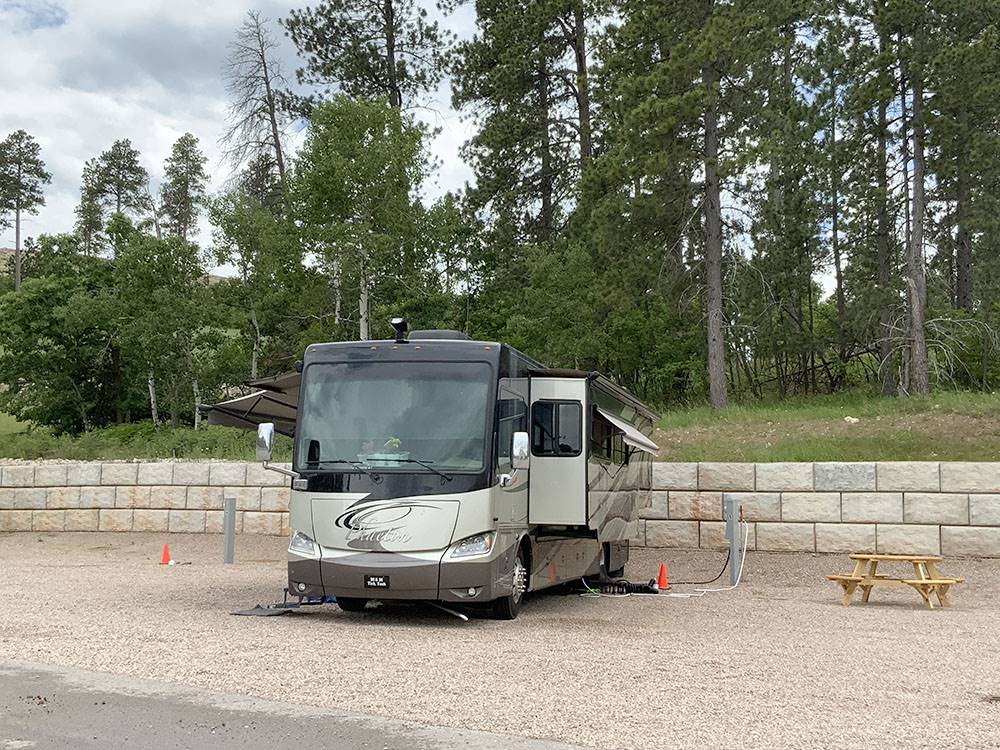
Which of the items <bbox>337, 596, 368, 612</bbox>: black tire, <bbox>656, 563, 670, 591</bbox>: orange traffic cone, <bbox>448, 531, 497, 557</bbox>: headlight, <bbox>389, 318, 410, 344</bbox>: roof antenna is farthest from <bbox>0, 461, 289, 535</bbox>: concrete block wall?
<bbox>448, 531, 497, 557</bbox>: headlight

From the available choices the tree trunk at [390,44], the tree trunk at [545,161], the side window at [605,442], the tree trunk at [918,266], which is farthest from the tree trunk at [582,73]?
the side window at [605,442]

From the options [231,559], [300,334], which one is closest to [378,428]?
[231,559]

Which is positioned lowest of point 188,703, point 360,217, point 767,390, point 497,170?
point 188,703

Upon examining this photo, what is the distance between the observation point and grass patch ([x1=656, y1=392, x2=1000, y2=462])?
18781 mm

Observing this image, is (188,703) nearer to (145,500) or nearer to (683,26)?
(145,500)

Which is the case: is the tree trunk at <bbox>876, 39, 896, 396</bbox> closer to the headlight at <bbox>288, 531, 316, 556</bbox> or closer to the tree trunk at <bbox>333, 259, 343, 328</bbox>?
the tree trunk at <bbox>333, 259, 343, 328</bbox>

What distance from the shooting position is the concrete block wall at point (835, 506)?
16.7 m

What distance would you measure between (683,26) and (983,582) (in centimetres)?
1662

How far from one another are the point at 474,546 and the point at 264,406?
4973mm

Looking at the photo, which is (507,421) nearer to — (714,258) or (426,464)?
(426,464)

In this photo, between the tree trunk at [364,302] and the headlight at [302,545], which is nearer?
the headlight at [302,545]

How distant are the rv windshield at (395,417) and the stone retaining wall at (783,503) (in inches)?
316

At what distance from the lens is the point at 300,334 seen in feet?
107

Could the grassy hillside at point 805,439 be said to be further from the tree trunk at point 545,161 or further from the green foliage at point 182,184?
the green foliage at point 182,184
